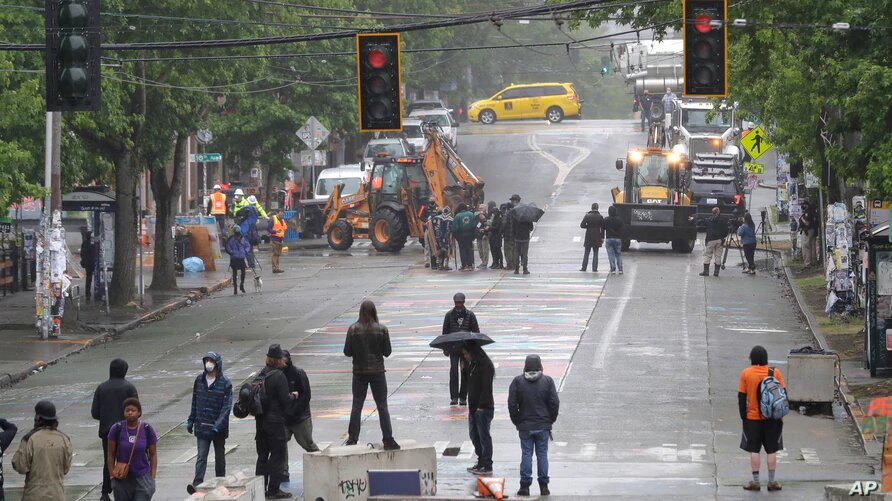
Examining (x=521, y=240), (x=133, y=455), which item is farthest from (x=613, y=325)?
(x=133, y=455)

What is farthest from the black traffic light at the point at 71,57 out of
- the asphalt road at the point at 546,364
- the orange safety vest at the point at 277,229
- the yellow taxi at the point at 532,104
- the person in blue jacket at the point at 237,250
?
the yellow taxi at the point at 532,104

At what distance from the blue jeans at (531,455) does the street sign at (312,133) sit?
117ft

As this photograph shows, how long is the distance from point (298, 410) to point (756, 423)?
15.7ft

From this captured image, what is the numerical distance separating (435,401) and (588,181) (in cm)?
3836

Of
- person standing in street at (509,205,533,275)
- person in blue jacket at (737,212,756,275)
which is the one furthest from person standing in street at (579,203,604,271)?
person in blue jacket at (737,212,756,275)

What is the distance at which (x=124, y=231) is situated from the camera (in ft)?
106

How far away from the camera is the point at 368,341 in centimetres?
1719

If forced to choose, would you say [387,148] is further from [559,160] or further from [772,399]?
[772,399]

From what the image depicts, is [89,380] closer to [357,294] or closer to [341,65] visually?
[357,294]

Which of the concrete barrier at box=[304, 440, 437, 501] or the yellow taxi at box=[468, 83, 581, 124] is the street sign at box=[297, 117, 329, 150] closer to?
the yellow taxi at box=[468, 83, 581, 124]

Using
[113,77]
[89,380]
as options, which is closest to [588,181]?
[113,77]

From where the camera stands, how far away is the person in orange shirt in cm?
1514

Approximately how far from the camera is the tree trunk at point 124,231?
1264 inches

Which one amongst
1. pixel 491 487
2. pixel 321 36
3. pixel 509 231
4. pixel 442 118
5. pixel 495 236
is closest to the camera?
pixel 491 487
